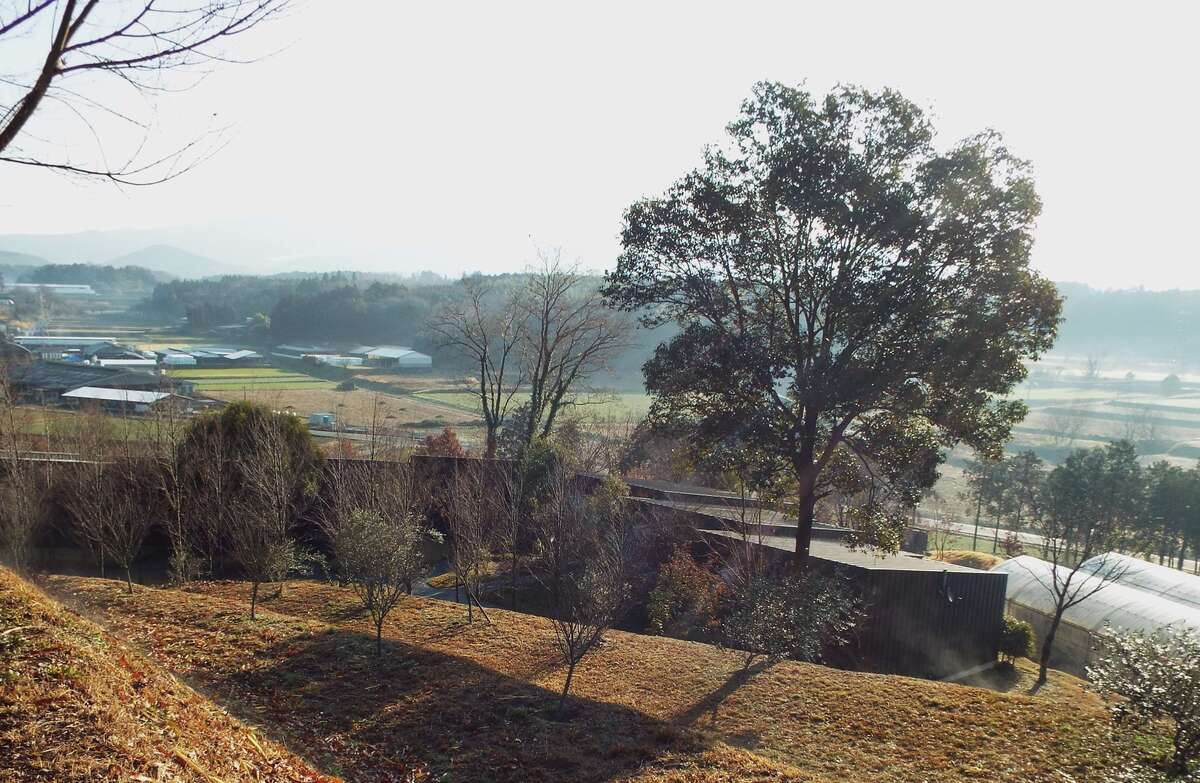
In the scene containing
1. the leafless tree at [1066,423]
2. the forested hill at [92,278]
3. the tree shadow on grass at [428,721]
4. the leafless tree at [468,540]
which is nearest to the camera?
the tree shadow on grass at [428,721]

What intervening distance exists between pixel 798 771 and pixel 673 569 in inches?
292

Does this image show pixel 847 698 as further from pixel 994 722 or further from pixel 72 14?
pixel 72 14

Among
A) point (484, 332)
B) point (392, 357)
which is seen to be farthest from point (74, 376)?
point (484, 332)

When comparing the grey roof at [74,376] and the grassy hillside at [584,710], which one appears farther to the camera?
the grey roof at [74,376]

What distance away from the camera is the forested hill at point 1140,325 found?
85625 millimetres

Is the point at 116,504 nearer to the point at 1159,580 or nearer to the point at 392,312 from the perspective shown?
the point at 1159,580

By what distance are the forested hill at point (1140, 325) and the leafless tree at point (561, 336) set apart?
82730mm

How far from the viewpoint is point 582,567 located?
1105 centimetres

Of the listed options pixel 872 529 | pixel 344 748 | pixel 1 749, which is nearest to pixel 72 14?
pixel 1 749

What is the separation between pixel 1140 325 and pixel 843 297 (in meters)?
101

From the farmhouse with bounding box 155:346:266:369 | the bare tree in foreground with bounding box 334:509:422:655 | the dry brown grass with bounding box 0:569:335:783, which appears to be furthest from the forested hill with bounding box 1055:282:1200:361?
the dry brown grass with bounding box 0:569:335:783

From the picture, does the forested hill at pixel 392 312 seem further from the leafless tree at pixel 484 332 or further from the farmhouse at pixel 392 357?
the leafless tree at pixel 484 332

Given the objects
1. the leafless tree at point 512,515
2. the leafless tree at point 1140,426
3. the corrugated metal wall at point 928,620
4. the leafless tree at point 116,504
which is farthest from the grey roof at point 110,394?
the leafless tree at point 1140,426

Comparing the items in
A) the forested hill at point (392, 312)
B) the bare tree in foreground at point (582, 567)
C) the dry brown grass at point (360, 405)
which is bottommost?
the dry brown grass at point (360, 405)
